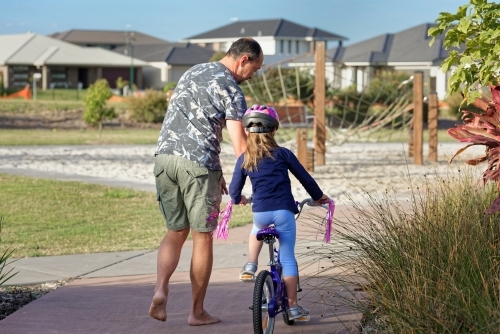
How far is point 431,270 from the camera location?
504 cm

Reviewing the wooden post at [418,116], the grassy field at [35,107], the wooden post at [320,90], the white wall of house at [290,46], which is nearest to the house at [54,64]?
the white wall of house at [290,46]

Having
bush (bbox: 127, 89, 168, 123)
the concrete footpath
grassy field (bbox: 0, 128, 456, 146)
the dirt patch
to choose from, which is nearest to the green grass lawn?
grassy field (bbox: 0, 128, 456, 146)

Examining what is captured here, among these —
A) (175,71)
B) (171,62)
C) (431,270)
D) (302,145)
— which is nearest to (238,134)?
(431,270)

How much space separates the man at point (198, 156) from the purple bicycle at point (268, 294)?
0.46 m

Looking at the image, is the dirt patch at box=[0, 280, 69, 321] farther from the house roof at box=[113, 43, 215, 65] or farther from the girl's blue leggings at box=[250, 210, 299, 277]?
the house roof at box=[113, 43, 215, 65]

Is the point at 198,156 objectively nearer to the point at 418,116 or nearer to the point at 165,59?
the point at 418,116

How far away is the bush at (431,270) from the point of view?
14.7 feet

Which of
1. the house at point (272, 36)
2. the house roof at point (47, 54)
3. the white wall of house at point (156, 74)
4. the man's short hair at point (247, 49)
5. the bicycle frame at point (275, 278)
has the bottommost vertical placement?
the bicycle frame at point (275, 278)

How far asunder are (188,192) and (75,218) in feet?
18.2

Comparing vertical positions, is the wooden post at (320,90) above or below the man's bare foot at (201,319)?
above

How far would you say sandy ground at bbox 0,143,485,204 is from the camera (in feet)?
Result: 47.9

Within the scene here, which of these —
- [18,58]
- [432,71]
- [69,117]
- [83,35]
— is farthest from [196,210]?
[83,35]

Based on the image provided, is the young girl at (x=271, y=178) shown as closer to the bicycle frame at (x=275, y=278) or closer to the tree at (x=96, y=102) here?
the bicycle frame at (x=275, y=278)

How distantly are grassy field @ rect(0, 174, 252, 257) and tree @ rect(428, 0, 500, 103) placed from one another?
12.8 feet
